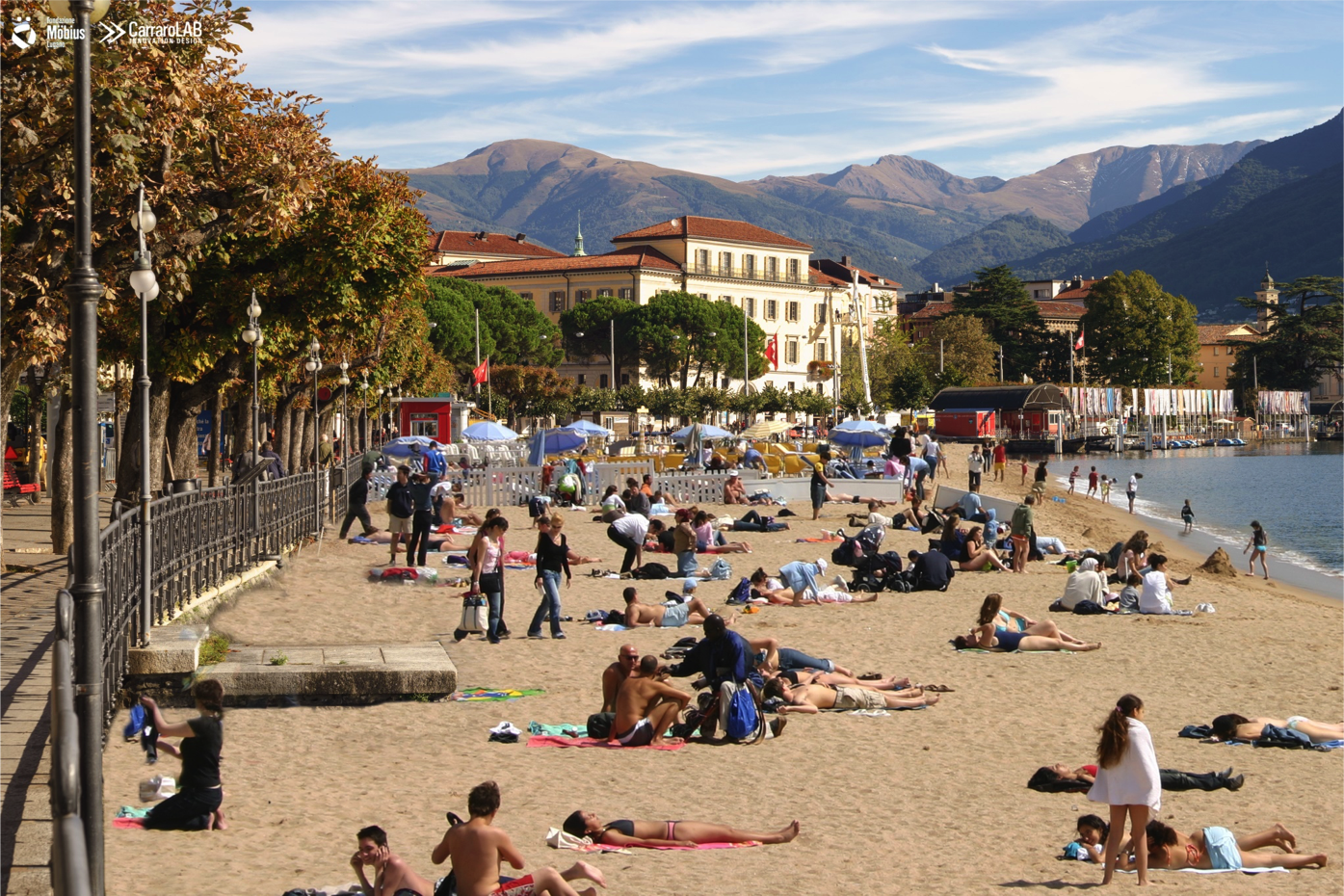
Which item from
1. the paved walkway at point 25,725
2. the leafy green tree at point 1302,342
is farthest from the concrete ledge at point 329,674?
the leafy green tree at point 1302,342

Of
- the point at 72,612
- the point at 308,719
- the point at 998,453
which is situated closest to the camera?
the point at 72,612

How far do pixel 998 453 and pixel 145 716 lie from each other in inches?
1814

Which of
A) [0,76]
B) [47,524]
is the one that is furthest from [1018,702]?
[47,524]

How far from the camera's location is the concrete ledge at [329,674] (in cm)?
1088

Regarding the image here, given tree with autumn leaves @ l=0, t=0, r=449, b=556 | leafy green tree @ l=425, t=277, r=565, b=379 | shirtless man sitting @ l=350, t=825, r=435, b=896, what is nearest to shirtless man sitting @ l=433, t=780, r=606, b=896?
shirtless man sitting @ l=350, t=825, r=435, b=896

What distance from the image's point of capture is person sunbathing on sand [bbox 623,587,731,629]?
15.8m

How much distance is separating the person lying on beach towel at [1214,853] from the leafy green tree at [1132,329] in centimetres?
11047

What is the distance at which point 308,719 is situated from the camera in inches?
420

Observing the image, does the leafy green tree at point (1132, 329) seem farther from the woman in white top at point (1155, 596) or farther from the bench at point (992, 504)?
the woman in white top at point (1155, 596)

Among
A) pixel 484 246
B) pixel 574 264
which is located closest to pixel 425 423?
pixel 574 264

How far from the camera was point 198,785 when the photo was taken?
7.74 metres

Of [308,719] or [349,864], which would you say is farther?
[308,719]

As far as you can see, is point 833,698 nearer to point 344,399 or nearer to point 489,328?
point 344,399

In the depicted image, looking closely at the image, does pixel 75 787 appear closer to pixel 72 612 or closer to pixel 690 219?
pixel 72 612
